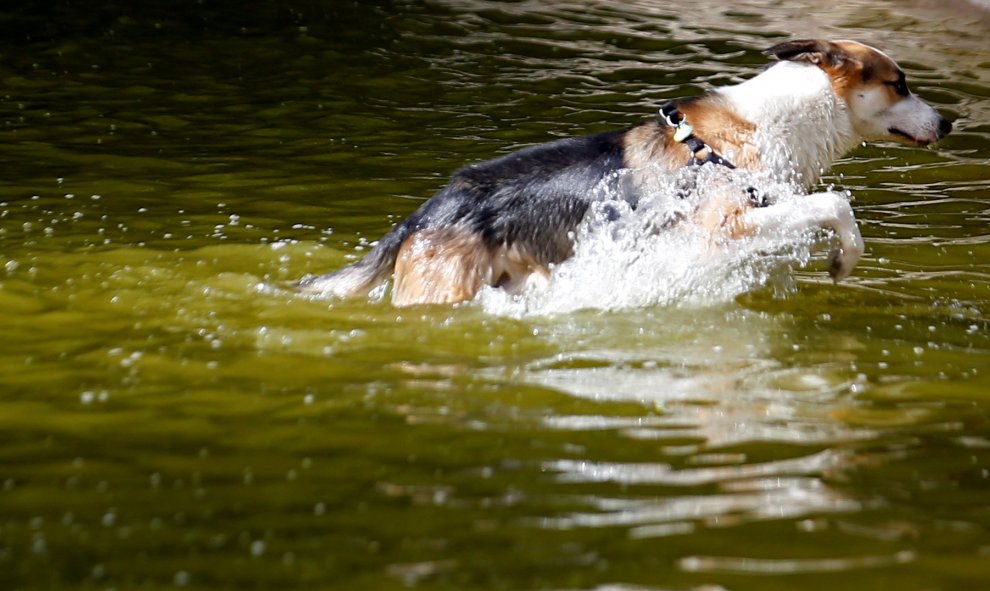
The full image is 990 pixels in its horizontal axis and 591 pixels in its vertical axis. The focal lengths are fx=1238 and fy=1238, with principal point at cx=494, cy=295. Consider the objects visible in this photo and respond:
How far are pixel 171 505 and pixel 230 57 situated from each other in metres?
9.32

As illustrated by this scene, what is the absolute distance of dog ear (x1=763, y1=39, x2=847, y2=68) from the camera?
5.90m

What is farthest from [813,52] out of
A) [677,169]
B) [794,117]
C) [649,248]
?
[649,248]

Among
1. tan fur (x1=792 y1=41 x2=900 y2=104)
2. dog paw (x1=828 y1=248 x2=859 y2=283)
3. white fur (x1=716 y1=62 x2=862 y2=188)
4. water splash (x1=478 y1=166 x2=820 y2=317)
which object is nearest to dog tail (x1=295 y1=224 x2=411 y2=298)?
water splash (x1=478 y1=166 x2=820 y2=317)

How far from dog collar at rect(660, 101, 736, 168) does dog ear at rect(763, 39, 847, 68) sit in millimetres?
536

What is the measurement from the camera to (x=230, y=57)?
12.2m

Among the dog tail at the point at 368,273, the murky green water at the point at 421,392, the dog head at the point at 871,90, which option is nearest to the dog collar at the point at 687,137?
the dog head at the point at 871,90

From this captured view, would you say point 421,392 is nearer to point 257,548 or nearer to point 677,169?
point 257,548

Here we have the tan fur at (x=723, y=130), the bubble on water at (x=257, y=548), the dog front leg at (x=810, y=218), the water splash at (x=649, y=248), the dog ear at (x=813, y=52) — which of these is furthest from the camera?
the dog ear at (x=813, y=52)

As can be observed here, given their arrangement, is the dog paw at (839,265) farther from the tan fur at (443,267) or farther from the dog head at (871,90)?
the tan fur at (443,267)

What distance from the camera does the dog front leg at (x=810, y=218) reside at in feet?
17.8

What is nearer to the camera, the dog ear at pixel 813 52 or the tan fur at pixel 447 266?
the tan fur at pixel 447 266

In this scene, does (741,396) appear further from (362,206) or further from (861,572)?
(362,206)

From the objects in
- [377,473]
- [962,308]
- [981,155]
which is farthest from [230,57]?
[377,473]

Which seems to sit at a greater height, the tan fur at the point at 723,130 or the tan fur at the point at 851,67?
the tan fur at the point at 851,67
